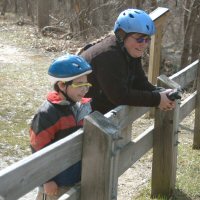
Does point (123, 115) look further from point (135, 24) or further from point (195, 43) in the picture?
point (195, 43)

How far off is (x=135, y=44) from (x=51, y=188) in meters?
1.30

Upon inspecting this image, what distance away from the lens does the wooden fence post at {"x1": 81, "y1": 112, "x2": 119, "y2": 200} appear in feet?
9.14

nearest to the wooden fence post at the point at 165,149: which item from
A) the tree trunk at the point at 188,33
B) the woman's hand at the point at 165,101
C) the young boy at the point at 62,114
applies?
the woman's hand at the point at 165,101

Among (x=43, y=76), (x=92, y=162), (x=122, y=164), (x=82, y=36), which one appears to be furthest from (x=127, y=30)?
(x=82, y=36)

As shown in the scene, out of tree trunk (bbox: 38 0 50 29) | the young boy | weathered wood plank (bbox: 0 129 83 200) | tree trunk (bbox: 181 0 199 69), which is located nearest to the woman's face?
the young boy

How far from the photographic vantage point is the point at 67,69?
3.21m

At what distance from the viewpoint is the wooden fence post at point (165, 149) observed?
442 cm

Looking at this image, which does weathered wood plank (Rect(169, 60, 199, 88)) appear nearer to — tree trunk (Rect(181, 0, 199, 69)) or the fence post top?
the fence post top

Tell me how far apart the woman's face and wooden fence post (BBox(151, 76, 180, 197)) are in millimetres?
698

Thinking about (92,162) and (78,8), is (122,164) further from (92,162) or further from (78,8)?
(78,8)

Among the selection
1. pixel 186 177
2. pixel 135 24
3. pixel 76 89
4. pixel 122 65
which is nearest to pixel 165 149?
pixel 186 177

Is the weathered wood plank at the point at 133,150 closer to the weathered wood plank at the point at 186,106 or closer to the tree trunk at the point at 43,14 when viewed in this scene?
the weathered wood plank at the point at 186,106

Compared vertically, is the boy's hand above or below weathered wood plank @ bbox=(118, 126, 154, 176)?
above

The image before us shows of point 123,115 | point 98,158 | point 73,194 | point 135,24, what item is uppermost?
point 135,24
